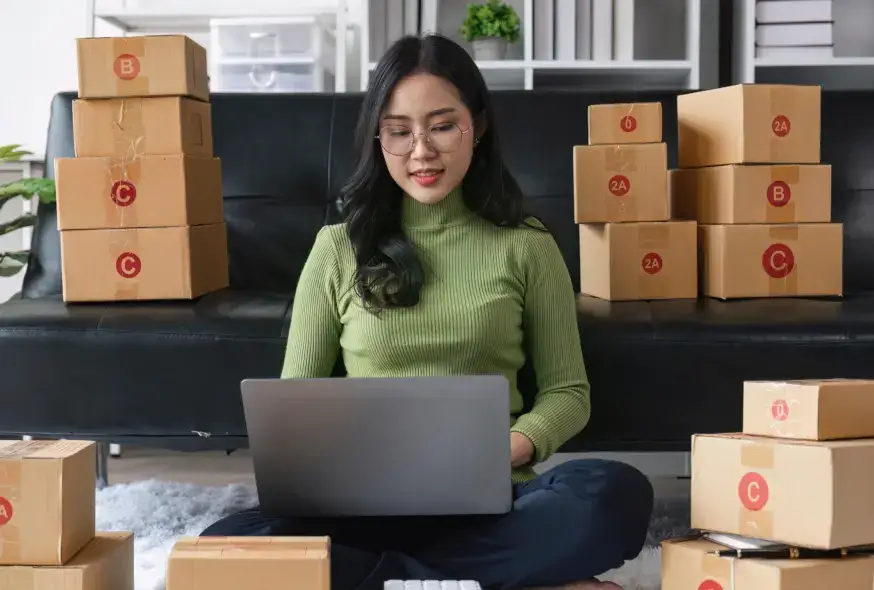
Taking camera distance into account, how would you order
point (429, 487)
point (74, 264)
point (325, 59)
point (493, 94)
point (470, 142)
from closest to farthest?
point (429, 487)
point (470, 142)
point (74, 264)
point (493, 94)
point (325, 59)

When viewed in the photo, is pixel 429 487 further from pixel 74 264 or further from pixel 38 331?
pixel 74 264

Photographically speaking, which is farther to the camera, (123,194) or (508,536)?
(123,194)

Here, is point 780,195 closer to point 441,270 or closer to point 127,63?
point 441,270

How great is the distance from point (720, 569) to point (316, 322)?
26.4 inches

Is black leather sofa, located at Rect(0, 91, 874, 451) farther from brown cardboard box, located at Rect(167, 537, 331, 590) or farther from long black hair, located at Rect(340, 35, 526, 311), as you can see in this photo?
brown cardboard box, located at Rect(167, 537, 331, 590)

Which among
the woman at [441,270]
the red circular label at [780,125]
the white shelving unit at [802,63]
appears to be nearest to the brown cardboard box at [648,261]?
the red circular label at [780,125]

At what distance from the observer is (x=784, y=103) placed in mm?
2016

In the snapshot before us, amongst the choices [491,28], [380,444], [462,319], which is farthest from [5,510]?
[491,28]

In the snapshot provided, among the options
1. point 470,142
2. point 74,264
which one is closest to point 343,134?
point 74,264

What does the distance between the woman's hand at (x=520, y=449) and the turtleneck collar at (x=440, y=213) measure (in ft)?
1.17

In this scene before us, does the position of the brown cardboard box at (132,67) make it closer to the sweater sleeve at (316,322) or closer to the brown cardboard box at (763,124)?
the sweater sleeve at (316,322)

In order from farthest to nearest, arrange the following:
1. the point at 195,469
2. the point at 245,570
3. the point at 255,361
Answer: the point at 195,469
the point at 255,361
the point at 245,570

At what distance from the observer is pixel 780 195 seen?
2025mm

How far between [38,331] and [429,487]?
2.94 ft
